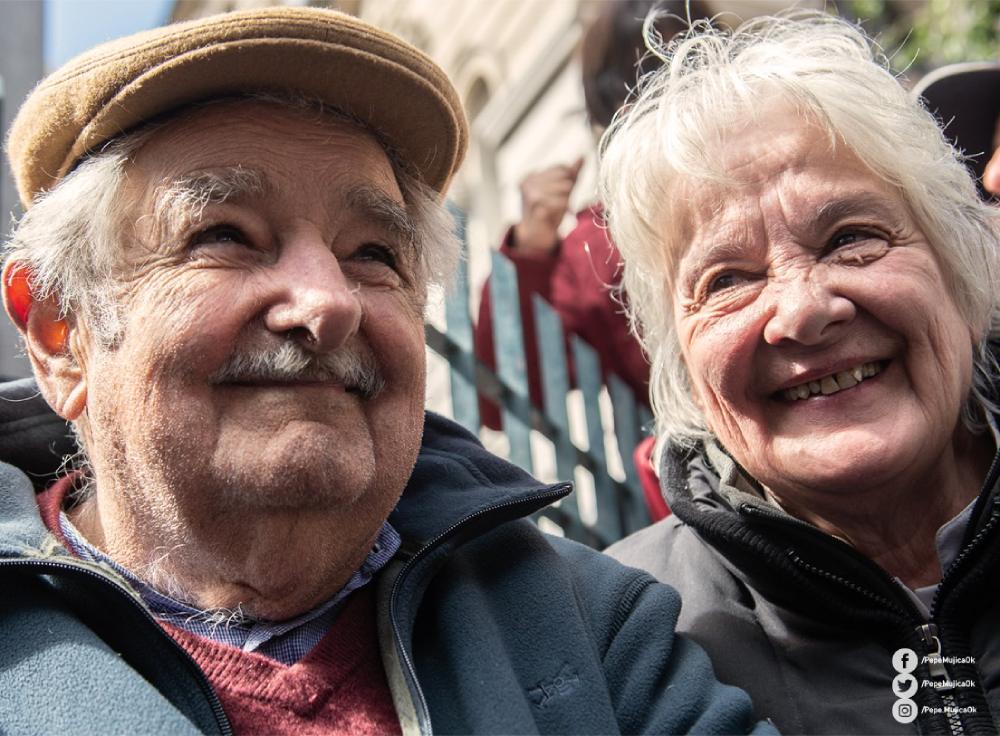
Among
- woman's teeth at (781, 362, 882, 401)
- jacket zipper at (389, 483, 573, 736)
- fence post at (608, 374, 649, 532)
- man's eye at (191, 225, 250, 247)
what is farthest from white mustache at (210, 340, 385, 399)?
fence post at (608, 374, 649, 532)

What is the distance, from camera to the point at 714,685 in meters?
2.04

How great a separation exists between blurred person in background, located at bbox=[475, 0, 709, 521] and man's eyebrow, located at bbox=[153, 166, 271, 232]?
1.82 metres

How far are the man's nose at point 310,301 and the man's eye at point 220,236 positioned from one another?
3.2 inches

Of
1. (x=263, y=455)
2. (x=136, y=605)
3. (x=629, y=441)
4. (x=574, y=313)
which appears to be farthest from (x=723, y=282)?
(x=629, y=441)

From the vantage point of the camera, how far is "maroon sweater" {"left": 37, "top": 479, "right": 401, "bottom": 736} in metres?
1.89

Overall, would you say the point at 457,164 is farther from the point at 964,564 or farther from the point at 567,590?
the point at 964,564

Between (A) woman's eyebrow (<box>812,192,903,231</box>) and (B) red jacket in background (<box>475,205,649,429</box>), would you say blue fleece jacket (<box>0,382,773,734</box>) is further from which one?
(B) red jacket in background (<box>475,205,649,429</box>)

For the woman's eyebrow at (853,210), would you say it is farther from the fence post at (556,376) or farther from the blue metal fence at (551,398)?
the fence post at (556,376)

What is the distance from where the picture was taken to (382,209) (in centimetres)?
220

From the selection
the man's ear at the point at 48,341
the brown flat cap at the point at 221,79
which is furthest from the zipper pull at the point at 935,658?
the man's ear at the point at 48,341

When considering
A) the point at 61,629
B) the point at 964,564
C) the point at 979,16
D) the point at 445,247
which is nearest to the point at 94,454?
the point at 61,629

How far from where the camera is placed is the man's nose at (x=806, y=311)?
2252 millimetres

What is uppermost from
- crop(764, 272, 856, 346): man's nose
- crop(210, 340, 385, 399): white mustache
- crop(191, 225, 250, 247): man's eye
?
crop(764, 272, 856, 346): man's nose

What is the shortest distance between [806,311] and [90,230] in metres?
1.41
